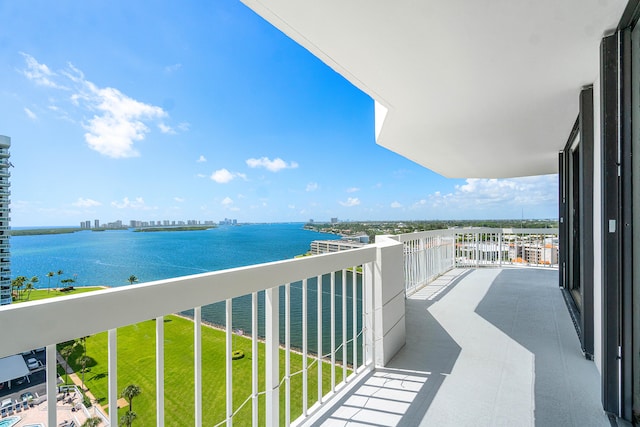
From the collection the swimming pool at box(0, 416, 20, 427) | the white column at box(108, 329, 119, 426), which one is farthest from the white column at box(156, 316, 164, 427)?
the swimming pool at box(0, 416, 20, 427)

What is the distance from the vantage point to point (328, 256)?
191 cm

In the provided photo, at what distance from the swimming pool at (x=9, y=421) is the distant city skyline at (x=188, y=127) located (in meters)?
0.92

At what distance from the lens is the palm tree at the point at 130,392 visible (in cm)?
115

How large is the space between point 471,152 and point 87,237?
571 cm

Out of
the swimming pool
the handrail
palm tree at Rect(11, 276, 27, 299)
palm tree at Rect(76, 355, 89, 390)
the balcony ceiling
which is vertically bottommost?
the swimming pool

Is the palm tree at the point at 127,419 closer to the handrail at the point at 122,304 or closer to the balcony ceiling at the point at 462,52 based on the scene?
the handrail at the point at 122,304

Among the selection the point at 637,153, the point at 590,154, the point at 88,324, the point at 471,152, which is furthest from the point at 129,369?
the point at 471,152

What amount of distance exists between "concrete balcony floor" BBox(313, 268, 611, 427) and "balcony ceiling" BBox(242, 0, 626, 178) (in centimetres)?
231

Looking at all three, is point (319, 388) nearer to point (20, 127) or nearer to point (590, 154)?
point (590, 154)

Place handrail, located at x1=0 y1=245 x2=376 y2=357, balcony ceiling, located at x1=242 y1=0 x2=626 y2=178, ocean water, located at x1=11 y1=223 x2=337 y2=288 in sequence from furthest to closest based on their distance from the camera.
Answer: balcony ceiling, located at x1=242 y1=0 x2=626 y2=178
ocean water, located at x1=11 y1=223 x2=337 y2=288
handrail, located at x1=0 y1=245 x2=376 y2=357

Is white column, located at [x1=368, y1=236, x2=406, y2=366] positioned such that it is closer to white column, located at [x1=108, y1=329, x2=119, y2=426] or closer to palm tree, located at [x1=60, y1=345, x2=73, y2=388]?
white column, located at [x1=108, y1=329, x2=119, y2=426]

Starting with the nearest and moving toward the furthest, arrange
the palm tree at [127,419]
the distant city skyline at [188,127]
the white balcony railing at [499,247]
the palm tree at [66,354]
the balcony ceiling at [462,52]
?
the palm tree at [66,354], the palm tree at [127,419], the balcony ceiling at [462,52], the distant city skyline at [188,127], the white balcony railing at [499,247]

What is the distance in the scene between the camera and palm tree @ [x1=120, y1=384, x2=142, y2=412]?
115 centimetres

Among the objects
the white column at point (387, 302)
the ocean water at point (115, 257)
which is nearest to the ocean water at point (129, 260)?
the ocean water at point (115, 257)
